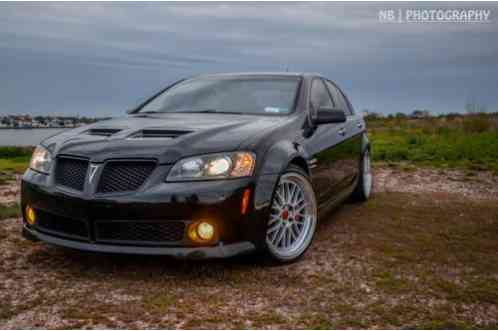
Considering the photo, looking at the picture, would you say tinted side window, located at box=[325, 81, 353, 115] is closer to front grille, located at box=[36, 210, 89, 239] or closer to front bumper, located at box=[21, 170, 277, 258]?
front bumper, located at box=[21, 170, 277, 258]

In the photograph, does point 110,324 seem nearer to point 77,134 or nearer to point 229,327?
point 229,327

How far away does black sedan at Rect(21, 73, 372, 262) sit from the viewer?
3068 mm

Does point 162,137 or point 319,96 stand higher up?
point 319,96

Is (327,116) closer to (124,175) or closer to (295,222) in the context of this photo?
(295,222)

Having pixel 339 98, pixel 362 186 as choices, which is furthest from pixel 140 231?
pixel 362 186

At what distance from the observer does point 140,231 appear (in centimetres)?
312

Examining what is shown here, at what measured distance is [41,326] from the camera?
2.57 meters

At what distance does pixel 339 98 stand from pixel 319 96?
0.98 meters

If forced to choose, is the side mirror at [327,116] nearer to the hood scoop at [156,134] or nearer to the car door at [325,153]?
the car door at [325,153]

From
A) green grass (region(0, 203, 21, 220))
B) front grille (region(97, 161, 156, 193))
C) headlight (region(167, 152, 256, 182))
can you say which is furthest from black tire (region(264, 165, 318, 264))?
green grass (region(0, 203, 21, 220))

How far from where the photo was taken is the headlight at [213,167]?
3.10 m

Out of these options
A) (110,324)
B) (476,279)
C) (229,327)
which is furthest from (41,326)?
(476,279)

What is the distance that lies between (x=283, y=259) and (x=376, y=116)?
1243 inches

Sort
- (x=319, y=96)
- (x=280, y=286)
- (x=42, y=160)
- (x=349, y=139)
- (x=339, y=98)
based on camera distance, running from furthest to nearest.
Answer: (x=339, y=98), (x=349, y=139), (x=319, y=96), (x=42, y=160), (x=280, y=286)
